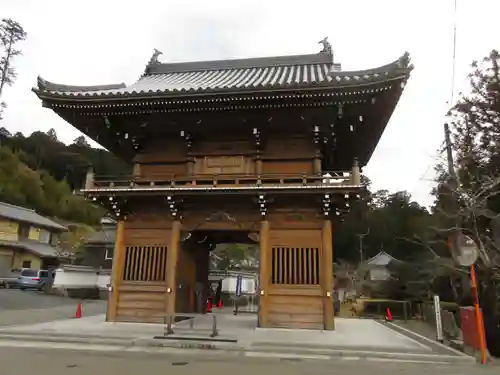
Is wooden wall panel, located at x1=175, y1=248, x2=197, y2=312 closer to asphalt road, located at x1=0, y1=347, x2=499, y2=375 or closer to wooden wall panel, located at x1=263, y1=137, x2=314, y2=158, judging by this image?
asphalt road, located at x1=0, y1=347, x2=499, y2=375

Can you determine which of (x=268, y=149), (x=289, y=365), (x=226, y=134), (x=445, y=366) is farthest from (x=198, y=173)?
(x=445, y=366)

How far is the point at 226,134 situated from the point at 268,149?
1.64 m

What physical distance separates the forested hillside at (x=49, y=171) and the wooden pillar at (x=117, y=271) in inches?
1454

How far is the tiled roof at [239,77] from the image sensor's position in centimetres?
1229

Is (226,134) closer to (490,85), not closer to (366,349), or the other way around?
(366,349)

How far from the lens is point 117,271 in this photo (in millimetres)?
13953

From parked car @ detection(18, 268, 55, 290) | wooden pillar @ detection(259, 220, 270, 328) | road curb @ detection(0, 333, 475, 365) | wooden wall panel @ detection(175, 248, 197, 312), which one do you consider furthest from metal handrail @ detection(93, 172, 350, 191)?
parked car @ detection(18, 268, 55, 290)

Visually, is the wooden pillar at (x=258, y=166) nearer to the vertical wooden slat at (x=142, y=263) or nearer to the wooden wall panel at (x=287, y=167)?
the wooden wall panel at (x=287, y=167)

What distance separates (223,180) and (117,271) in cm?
491

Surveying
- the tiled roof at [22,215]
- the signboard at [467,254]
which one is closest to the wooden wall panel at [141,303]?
the signboard at [467,254]

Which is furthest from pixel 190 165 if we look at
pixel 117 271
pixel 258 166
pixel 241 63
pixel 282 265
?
pixel 241 63

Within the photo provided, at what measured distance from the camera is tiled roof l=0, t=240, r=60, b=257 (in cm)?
4254

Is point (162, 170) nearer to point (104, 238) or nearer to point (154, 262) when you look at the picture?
point (154, 262)

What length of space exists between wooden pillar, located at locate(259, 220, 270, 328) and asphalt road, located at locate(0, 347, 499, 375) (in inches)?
136
